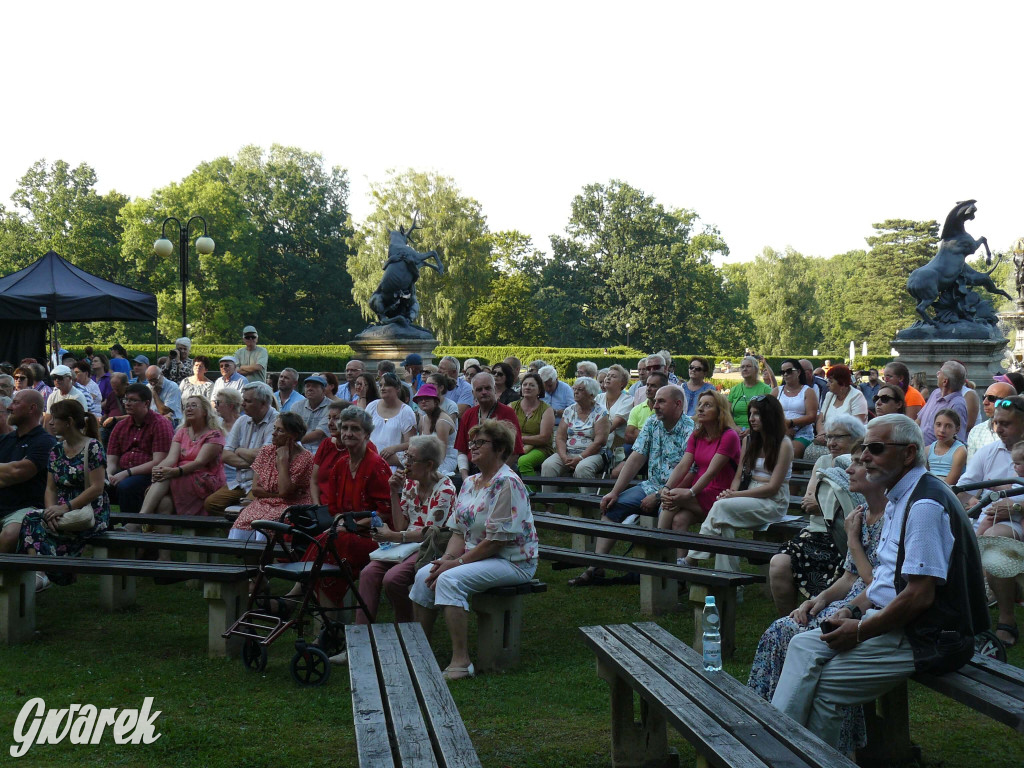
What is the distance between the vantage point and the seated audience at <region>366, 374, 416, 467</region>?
9.09m

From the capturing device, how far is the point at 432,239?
167 feet

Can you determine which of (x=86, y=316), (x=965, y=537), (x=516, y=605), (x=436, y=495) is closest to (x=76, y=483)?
(x=436, y=495)

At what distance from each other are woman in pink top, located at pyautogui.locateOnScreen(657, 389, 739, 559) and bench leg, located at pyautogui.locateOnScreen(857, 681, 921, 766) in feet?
10.00

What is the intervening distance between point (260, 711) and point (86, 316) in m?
13.0

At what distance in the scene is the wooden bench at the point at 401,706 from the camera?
129 inches

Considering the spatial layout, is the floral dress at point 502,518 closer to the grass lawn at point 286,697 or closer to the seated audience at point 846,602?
the grass lawn at point 286,697

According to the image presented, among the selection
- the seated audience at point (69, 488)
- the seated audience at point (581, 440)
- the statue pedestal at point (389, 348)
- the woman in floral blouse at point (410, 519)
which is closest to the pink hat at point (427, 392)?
the seated audience at point (581, 440)

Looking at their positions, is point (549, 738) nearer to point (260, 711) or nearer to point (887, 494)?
point (260, 711)

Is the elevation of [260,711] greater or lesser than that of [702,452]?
lesser

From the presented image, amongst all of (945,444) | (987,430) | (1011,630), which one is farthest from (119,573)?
(987,430)

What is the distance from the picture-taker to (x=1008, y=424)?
634 cm

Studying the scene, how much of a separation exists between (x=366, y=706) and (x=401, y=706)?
0.42 ft

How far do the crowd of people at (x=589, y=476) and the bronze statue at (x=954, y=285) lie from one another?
32.2ft

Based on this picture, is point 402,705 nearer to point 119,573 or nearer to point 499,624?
point 499,624
